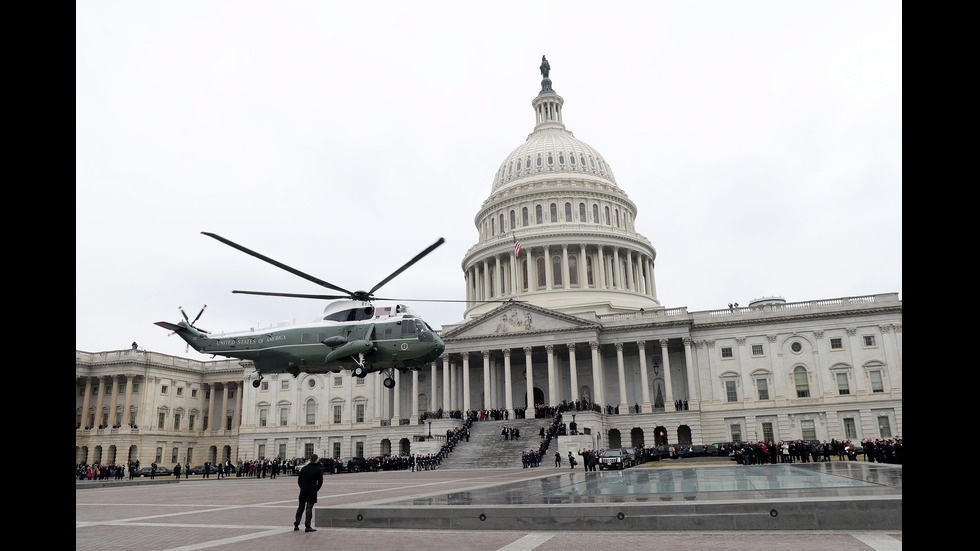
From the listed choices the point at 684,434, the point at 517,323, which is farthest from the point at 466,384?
the point at 684,434

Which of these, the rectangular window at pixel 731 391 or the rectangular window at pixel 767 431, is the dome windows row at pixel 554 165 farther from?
the rectangular window at pixel 767 431

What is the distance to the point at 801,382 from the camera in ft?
216

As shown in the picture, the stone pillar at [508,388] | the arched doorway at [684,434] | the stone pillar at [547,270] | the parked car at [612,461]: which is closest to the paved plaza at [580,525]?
the parked car at [612,461]

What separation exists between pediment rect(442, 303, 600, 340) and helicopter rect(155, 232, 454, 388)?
3835 centimetres

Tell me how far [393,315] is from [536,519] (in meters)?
18.8

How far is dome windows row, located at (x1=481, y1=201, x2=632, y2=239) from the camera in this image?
293 ft

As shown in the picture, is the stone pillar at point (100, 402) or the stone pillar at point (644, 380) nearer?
the stone pillar at point (644, 380)

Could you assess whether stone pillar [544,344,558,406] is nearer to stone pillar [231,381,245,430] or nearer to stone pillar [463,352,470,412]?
stone pillar [463,352,470,412]

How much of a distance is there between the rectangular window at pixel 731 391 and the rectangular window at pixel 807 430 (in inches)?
247

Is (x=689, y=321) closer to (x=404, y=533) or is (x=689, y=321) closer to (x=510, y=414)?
(x=510, y=414)

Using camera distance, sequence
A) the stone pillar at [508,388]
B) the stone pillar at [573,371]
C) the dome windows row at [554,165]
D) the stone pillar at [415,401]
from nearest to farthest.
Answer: the stone pillar at [573,371] → the stone pillar at [508,388] → the stone pillar at [415,401] → the dome windows row at [554,165]

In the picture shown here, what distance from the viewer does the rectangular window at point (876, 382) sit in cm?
6308
